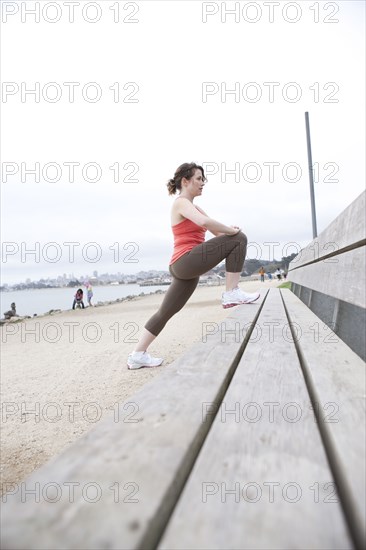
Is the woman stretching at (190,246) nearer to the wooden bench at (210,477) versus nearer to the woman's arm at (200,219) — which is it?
the woman's arm at (200,219)

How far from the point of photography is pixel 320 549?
16.9 inches

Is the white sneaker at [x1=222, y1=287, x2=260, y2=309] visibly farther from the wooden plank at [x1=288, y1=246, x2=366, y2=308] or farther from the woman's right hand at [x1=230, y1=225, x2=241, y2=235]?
the wooden plank at [x1=288, y1=246, x2=366, y2=308]

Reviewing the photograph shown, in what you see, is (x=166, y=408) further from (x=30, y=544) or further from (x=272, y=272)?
(x=272, y=272)

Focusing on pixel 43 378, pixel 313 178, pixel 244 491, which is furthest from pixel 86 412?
pixel 313 178

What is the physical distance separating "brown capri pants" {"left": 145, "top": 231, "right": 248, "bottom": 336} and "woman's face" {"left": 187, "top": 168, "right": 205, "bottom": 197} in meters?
0.47

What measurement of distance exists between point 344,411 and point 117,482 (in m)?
0.54

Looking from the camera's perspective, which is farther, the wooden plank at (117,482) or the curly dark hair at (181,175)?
the curly dark hair at (181,175)

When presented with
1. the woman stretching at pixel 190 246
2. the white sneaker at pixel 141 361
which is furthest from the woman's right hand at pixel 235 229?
the white sneaker at pixel 141 361

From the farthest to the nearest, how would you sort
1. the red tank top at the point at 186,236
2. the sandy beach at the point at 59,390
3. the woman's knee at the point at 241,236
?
the woman's knee at the point at 241,236, the red tank top at the point at 186,236, the sandy beach at the point at 59,390

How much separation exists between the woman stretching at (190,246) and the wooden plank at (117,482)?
6.35ft

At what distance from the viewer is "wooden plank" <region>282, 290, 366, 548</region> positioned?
0.51 meters

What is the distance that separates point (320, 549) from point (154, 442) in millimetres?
329

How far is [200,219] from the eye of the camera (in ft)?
8.93

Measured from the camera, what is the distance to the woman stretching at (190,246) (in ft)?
9.14
